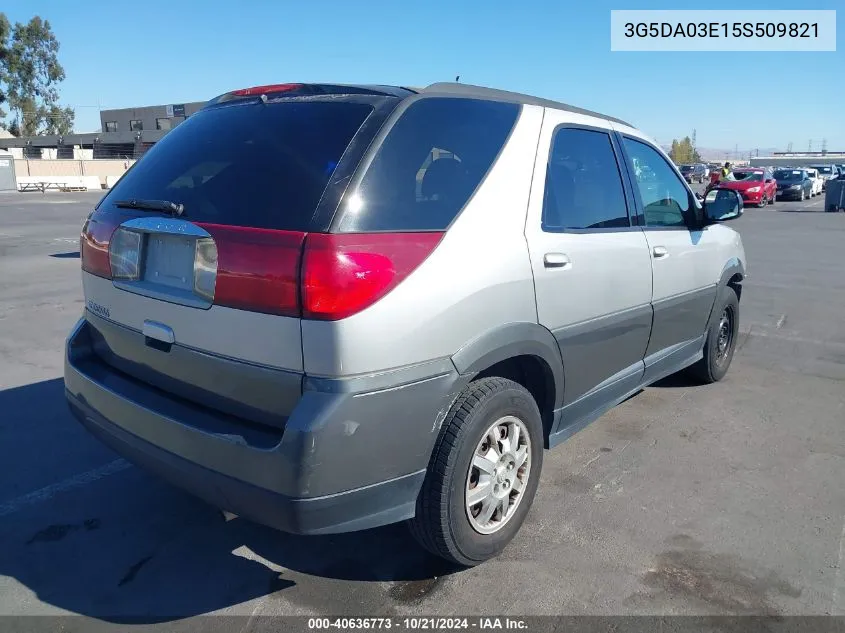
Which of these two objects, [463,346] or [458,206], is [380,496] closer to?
[463,346]

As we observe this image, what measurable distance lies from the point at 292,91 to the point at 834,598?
3022 millimetres

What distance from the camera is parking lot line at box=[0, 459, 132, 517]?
3398 mm

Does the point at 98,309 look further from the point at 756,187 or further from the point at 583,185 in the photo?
the point at 756,187

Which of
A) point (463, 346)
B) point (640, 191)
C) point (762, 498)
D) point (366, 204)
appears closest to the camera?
point (366, 204)

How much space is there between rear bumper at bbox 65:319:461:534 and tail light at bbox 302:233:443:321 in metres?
0.26

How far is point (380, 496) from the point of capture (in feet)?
8.07

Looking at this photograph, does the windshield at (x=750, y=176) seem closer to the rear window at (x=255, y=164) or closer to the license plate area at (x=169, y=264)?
the rear window at (x=255, y=164)

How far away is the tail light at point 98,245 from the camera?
2936 millimetres

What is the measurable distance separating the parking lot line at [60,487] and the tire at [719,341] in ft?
13.2

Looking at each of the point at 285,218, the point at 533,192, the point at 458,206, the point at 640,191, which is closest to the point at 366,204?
the point at 285,218

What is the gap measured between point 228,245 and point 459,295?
2.78ft

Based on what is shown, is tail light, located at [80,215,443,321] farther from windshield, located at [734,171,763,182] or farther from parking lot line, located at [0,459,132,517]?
windshield, located at [734,171,763,182]

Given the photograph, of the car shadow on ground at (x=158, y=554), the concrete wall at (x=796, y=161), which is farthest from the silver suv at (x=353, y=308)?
the concrete wall at (x=796, y=161)

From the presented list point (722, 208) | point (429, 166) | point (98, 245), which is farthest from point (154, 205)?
point (722, 208)
